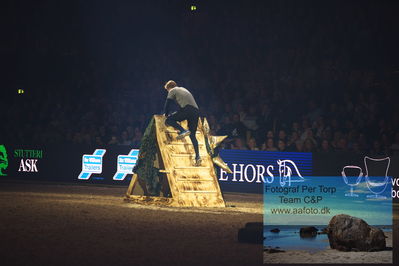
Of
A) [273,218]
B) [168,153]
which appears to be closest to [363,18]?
[168,153]

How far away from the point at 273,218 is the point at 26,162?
1406cm

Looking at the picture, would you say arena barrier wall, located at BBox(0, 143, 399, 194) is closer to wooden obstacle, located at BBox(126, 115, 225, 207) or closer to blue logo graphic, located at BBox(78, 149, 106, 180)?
blue logo graphic, located at BBox(78, 149, 106, 180)

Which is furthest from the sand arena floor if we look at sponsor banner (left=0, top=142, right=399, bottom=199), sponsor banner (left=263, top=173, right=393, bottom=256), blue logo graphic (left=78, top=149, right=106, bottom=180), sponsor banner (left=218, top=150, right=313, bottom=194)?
blue logo graphic (left=78, top=149, right=106, bottom=180)

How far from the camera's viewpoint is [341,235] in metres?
8.81

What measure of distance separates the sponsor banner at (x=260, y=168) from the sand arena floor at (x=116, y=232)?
7.84 ft

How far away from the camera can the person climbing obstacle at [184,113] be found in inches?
586

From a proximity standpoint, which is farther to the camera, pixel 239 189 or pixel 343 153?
pixel 239 189

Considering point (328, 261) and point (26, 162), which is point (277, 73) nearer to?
point (26, 162)

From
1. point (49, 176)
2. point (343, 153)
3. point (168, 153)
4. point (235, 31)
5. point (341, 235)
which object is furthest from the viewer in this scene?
point (235, 31)

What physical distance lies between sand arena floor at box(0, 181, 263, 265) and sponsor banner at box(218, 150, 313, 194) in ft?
7.84

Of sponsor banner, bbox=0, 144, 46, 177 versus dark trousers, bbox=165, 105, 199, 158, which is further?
sponsor banner, bbox=0, 144, 46, 177

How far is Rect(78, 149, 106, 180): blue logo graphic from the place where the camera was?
21.9 m

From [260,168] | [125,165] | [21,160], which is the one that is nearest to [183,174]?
[260,168]

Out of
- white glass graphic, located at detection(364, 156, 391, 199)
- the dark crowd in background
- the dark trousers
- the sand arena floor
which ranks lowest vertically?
the sand arena floor
